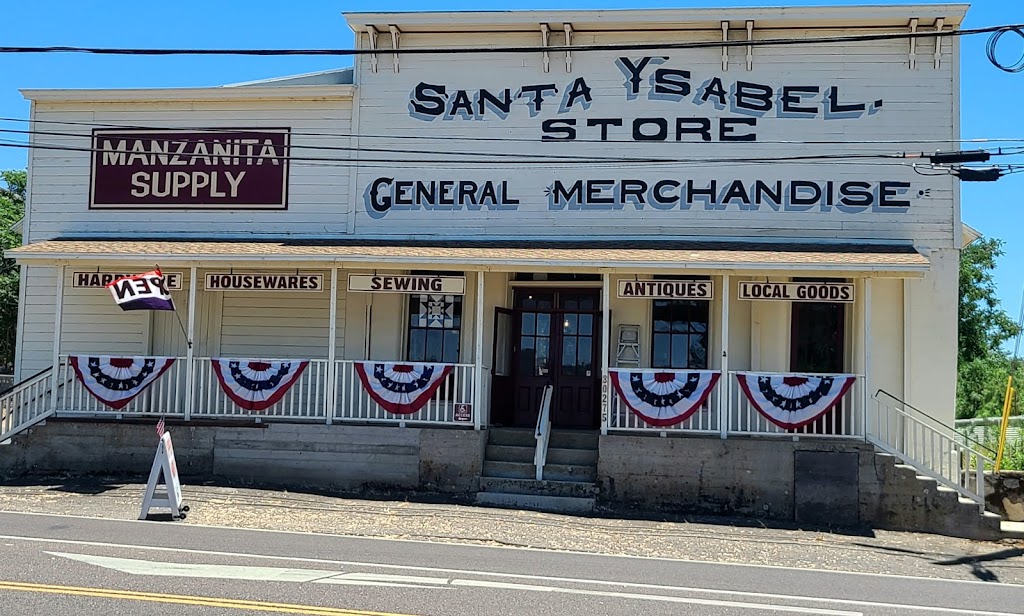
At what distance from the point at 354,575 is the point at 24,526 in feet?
14.9

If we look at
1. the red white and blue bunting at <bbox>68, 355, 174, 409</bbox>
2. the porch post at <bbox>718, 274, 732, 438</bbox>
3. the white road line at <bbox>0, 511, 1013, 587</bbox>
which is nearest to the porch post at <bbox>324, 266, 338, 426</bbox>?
the red white and blue bunting at <bbox>68, 355, 174, 409</bbox>

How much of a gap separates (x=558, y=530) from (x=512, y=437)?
3.00m

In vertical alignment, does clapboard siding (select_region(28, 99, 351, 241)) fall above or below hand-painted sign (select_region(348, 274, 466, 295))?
above

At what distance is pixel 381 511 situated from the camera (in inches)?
478

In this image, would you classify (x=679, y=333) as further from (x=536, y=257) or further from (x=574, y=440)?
(x=536, y=257)

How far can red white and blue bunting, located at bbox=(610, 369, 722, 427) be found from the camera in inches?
512

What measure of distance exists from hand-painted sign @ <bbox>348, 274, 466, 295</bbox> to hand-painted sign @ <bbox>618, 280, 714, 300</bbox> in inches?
99.7

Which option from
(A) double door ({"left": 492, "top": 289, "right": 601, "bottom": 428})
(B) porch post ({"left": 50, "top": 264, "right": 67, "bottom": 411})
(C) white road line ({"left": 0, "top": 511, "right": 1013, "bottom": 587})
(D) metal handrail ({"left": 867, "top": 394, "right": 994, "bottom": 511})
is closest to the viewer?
(C) white road line ({"left": 0, "top": 511, "right": 1013, "bottom": 587})

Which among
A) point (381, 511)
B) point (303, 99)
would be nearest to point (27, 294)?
point (303, 99)

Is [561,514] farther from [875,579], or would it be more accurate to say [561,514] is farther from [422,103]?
[422,103]

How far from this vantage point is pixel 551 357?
15188mm

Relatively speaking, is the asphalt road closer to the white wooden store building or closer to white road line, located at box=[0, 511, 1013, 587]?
white road line, located at box=[0, 511, 1013, 587]

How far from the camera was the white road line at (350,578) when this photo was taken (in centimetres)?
741

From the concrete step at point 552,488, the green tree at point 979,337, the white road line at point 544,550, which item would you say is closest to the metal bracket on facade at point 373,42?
the concrete step at point 552,488
